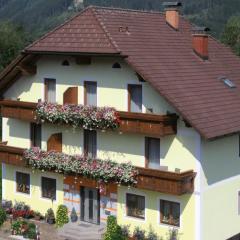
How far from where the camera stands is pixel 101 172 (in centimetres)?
2303

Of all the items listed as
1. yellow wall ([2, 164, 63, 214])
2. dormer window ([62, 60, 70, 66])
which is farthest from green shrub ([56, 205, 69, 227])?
dormer window ([62, 60, 70, 66])

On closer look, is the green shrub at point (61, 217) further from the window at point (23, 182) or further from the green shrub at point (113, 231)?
the window at point (23, 182)

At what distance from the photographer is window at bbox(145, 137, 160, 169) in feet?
75.4

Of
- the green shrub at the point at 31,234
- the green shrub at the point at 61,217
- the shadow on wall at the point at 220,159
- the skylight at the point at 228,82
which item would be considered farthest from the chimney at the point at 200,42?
the green shrub at the point at 31,234

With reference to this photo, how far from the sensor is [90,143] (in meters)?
25.2

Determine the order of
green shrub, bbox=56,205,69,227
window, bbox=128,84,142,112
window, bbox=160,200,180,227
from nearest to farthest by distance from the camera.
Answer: window, bbox=160,200,180,227
window, bbox=128,84,142,112
green shrub, bbox=56,205,69,227

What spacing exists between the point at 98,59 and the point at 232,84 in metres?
5.90

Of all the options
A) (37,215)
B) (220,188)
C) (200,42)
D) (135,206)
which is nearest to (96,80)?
(200,42)

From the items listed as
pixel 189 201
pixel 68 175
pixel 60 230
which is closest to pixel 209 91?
pixel 189 201

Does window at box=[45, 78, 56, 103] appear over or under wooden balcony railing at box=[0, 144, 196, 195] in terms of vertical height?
over

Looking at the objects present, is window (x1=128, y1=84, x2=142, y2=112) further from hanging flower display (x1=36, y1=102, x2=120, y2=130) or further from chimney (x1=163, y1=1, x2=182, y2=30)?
chimney (x1=163, y1=1, x2=182, y2=30)

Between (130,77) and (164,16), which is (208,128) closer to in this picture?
(130,77)

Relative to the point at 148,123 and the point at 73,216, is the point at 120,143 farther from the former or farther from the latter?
the point at 73,216

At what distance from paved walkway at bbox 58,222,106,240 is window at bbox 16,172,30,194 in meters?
3.72
